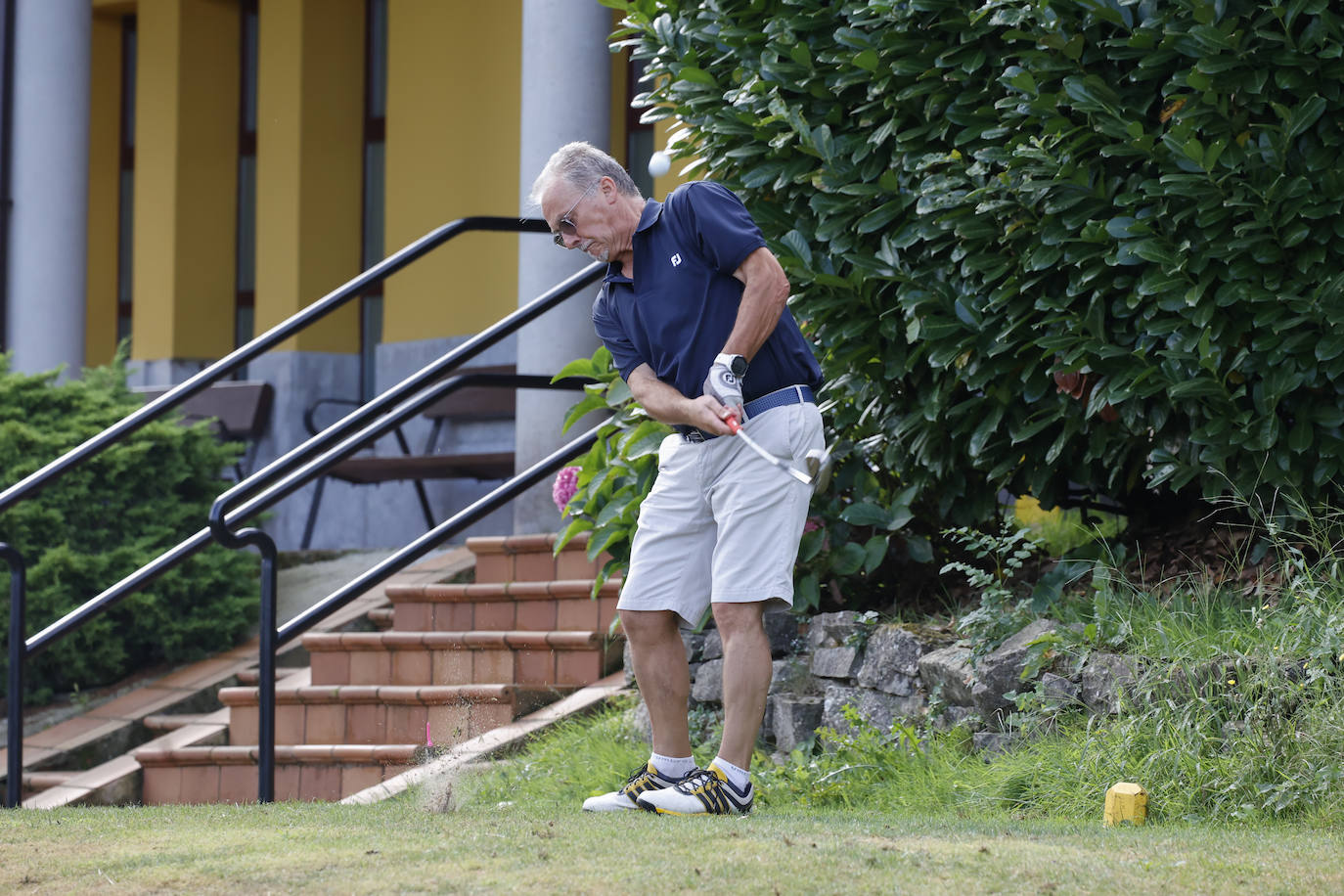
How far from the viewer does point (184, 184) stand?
1200 cm

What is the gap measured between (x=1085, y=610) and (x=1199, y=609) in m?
0.34

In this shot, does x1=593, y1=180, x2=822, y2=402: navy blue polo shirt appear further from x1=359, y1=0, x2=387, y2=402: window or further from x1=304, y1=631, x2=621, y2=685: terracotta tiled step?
x1=359, y1=0, x2=387, y2=402: window

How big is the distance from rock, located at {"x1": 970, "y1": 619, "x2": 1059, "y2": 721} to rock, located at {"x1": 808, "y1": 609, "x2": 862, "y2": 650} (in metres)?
0.60

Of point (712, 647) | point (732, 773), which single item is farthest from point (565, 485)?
point (732, 773)

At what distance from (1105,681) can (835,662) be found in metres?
0.96

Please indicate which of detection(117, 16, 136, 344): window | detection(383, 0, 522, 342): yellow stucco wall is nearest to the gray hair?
detection(383, 0, 522, 342): yellow stucco wall

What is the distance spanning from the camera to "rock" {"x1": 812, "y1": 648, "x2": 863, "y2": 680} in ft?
14.6

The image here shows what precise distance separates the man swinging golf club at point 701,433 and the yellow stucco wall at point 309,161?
7714mm

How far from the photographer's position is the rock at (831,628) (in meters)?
4.54

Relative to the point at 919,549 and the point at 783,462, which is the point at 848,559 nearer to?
the point at 919,549

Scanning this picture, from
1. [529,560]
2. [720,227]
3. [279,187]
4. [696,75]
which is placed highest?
[279,187]

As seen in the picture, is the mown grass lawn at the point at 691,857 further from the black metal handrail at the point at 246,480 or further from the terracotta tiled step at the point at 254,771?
the terracotta tiled step at the point at 254,771

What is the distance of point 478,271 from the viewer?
411 inches

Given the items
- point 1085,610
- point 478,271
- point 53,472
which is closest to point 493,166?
point 478,271
